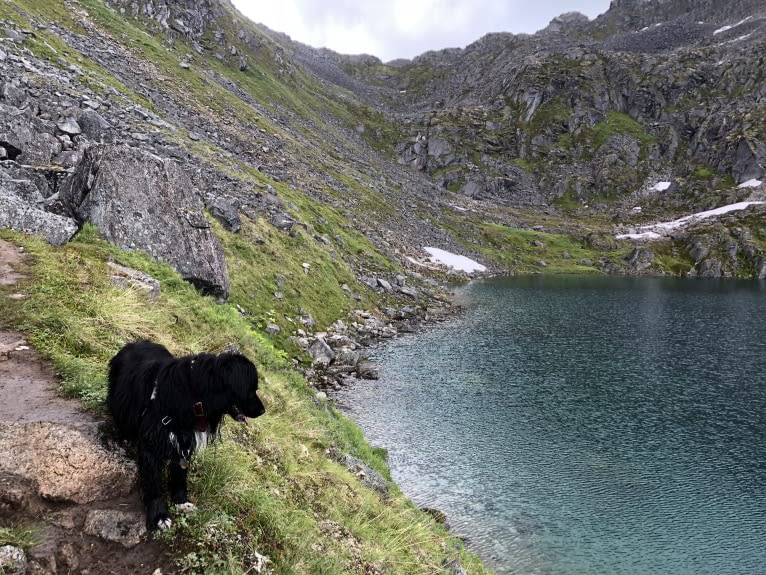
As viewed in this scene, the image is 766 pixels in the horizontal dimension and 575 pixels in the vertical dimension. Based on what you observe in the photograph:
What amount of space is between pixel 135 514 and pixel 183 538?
732 mm

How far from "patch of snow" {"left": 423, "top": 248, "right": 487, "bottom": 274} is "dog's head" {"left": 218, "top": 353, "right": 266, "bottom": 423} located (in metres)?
93.3

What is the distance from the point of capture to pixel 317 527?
9.41 m

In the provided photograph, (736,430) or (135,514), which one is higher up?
(135,514)

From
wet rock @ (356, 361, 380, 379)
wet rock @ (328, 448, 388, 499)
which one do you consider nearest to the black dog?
wet rock @ (328, 448, 388, 499)

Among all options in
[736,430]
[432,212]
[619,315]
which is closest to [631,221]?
[432,212]

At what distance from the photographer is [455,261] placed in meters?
106

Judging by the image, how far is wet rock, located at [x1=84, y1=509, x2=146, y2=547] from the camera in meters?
6.21

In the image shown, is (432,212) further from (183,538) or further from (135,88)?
(183,538)

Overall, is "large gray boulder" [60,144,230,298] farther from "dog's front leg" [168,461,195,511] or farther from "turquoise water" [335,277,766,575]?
"dog's front leg" [168,461,195,511]

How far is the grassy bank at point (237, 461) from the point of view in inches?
287

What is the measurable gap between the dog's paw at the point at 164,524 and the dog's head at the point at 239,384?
5.12 feet

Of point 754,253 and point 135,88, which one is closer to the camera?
point 135,88

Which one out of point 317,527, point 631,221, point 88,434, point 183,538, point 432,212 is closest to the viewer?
point 183,538

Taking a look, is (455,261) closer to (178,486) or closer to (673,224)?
(178,486)
